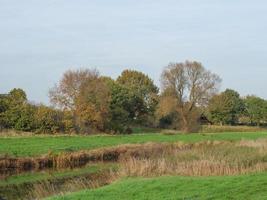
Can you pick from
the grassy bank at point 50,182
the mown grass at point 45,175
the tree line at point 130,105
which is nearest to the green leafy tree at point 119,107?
the tree line at point 130,105

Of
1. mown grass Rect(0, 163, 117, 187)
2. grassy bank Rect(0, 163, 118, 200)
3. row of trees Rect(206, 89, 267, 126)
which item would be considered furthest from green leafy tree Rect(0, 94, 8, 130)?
row of trees Rect(206, 89, 267, 126)

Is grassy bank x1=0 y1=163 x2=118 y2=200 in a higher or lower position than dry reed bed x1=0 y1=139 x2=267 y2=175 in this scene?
lower

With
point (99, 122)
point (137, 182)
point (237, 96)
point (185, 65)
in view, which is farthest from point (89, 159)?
point (237, 96)

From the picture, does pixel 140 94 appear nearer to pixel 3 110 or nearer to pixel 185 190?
pixel 3 110

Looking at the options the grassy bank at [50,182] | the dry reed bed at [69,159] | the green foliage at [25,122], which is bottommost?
the grassy bank at [50,182]

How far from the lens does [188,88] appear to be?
77688mm

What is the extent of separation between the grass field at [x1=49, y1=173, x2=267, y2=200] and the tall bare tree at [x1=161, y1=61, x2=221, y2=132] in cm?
5855

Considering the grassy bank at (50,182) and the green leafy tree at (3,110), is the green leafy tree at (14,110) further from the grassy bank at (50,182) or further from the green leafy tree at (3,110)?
the grassy bank at (50,182)

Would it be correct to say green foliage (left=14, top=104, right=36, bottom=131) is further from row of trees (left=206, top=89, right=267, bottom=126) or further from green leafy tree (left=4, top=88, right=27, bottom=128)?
row of trees (left=206, top=89, right=267, bottom=126)

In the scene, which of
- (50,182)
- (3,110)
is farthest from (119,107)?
(50,182)

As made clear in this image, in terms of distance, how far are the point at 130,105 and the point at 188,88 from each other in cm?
989

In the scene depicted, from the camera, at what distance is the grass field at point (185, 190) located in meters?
15.0

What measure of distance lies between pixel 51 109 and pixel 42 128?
367 centimetres

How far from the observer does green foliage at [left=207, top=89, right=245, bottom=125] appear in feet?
306
